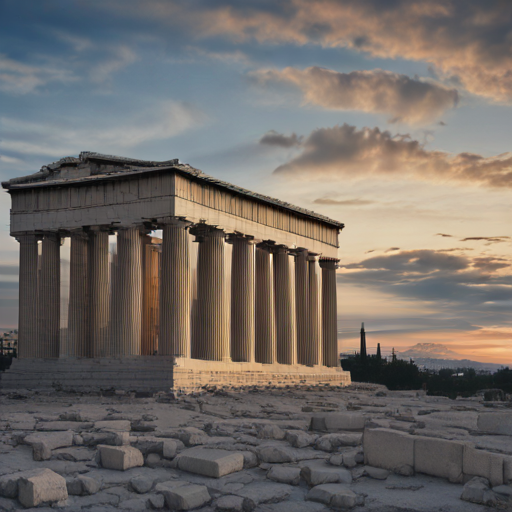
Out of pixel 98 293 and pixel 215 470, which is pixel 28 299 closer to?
pixel 98 293

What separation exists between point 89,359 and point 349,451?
28440 millimetres

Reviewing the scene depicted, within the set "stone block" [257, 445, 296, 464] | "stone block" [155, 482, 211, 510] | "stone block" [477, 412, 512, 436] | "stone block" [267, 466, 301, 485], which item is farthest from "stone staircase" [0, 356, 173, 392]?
"stone block" [155, 482, 211, 510]

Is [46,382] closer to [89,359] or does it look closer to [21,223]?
[89,359]

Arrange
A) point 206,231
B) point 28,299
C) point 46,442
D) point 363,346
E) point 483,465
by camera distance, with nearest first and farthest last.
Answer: point 483,465 < point 46,442 < point 28,299 < point 206,231 < point 363,346

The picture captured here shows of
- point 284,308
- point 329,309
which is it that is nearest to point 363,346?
point 329,309

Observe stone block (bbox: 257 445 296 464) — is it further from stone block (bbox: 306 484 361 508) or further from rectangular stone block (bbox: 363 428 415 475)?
stone block (bbox: 306 484 361 508)

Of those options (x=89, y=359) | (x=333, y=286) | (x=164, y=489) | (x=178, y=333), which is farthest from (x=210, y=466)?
(x=333, y=286)

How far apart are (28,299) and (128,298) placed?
28.1 ft

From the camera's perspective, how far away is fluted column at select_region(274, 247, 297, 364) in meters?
54.5

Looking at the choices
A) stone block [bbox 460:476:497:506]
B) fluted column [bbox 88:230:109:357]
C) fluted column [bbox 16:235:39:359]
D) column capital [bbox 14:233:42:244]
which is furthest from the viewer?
column capital [bbox 14:233:42:244]

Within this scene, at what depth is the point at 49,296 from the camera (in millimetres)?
46438

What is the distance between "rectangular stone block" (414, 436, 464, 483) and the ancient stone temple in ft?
79.2

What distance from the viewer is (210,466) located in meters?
15.0

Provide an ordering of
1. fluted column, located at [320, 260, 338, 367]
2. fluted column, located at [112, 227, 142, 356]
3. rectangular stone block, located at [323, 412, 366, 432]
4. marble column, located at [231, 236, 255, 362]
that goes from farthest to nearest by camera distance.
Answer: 1. fluted column, located at [320, 260, 338, 367]
2. marble column, located at [231, 236, 255, 362]
3. fluted column, located at [112, 227, 142, 356]
4. rectangular stone block, located at [323, 412, 366, 432]
